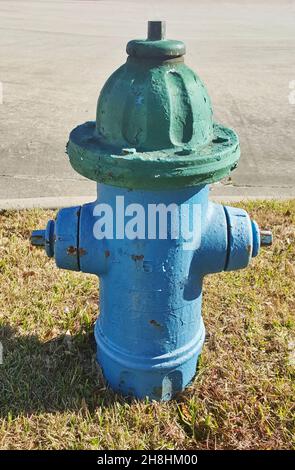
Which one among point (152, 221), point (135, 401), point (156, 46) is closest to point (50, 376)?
point (135, 401)

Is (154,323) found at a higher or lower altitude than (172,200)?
lower

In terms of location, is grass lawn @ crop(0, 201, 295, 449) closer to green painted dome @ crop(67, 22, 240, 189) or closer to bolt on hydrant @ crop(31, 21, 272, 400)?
bolt on hydrant @ crop(31, 21, 272, 400)

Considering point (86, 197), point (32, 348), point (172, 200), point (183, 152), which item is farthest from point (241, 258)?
point (86, 197)

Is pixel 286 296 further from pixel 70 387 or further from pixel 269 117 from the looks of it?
pixel 269 117

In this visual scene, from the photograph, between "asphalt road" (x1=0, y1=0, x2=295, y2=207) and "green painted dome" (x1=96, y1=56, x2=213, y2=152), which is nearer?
"green painted dome" (x1=96, y1=56, x2=213, y2=152)

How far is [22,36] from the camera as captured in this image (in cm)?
1245

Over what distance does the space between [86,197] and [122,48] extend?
7.49 metres

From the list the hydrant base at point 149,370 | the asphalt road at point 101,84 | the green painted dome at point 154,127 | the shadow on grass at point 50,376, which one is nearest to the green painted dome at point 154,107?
the green painted dome at point 154,127

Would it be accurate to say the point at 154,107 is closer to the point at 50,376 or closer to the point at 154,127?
the point at 154,127

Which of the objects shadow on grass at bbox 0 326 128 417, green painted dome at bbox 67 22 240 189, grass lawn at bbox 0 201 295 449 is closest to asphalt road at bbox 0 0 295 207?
grass lawn at bbox 0 201 295 449

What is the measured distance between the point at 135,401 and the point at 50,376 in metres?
0.40

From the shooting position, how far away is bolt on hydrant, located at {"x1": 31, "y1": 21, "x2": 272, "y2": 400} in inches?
68.6

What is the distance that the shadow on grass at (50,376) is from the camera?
2238 mm

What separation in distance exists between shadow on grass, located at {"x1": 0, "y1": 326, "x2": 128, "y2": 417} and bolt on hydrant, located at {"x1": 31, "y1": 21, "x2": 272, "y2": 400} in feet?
0.40
